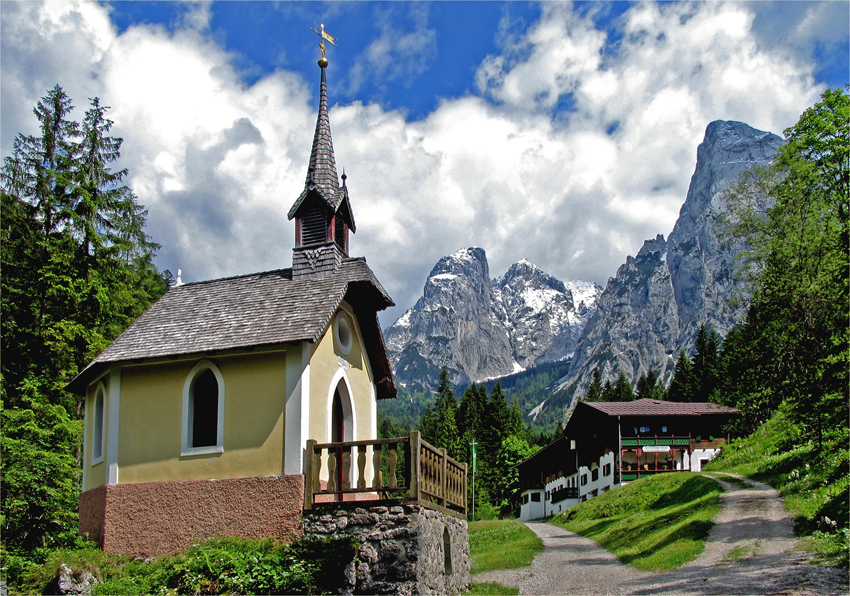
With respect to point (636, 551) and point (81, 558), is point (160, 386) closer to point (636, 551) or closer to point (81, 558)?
point (81, 558)

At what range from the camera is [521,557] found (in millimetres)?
20891

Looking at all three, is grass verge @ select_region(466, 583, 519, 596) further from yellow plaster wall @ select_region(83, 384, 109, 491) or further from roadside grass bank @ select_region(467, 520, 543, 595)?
yellow plaster wall @ select_region(83, 384, 109, 491)

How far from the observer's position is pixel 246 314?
15.3 meters

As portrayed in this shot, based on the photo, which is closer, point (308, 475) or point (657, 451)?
point (308, 475)

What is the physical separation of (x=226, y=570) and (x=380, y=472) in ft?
10.5

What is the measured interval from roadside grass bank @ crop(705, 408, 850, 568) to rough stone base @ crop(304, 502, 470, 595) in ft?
24.5

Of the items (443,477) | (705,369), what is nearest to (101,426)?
(443,477)

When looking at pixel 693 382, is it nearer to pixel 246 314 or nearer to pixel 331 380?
pixel 331 380

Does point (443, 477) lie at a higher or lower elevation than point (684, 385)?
lower

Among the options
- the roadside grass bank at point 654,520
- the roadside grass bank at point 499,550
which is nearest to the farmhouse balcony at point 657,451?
the roadside grass bank at point 654,520

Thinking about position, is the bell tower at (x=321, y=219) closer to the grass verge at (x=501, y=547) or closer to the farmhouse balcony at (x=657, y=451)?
the grass verge at (x=501, y=547)

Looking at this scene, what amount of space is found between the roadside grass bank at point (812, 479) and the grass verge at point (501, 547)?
753 cm

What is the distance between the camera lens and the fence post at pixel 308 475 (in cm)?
1281

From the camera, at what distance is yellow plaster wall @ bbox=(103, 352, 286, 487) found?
13.7m
